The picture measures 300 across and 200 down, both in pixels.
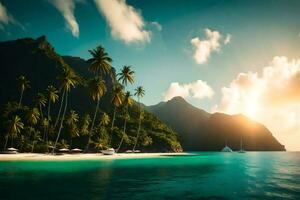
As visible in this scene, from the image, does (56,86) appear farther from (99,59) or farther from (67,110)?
(99,59)

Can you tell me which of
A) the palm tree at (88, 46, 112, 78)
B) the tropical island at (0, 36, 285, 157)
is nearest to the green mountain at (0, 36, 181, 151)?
the tropical island at (0, 36, 285, 157)

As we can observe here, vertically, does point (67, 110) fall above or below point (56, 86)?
below

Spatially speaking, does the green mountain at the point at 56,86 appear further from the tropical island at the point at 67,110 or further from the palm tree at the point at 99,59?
the palm tree at the point at 99,59

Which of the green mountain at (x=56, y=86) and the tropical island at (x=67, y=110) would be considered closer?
the tropical island at (x=67, y=110)

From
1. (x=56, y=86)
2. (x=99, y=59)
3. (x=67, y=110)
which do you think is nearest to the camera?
(x=99, y=59)

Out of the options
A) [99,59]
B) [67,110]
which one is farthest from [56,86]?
[99,59]

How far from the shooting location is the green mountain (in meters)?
116

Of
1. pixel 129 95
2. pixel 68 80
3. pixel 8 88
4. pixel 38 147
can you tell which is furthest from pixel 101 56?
pixel 8 88

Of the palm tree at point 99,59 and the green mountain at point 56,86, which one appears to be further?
the green mountain at point 56,86

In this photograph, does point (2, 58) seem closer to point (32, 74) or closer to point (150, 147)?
point (32, 74)

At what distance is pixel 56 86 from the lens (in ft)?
495

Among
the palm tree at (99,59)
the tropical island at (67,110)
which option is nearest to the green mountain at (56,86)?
the tropical island at (67,110)

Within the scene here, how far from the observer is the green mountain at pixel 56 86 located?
381ft

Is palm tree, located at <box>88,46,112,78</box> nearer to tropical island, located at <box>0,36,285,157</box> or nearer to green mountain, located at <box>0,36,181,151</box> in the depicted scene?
tropical island, located at <box>0,36,285,157</box>
